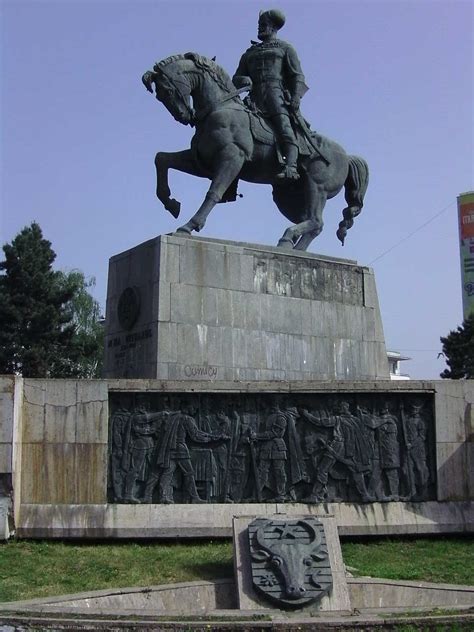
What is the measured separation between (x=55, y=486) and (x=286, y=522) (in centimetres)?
332

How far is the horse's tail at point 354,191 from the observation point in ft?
55.9

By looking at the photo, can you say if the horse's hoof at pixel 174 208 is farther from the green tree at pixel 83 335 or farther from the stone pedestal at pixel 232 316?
the green tree at pixel 83 335

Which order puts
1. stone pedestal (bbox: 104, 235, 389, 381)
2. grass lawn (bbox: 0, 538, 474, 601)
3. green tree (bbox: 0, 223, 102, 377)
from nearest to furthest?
1. grass lawn (bbox: 0, 538, 474, 601)
2. stone pedestal (bbox: 104, 235, 389, 381)
3. green tree (bbox: 0, 223, 102, 377)

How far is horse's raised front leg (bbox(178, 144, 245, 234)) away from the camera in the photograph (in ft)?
47.5

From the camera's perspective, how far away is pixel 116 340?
46.8ft

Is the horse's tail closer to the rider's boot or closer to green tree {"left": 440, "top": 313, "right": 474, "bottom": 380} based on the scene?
the rider's boot

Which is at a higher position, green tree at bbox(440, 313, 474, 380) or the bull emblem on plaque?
green tree at bbox(440, 313, 474, 380)

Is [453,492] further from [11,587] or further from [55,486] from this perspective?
[11,587]

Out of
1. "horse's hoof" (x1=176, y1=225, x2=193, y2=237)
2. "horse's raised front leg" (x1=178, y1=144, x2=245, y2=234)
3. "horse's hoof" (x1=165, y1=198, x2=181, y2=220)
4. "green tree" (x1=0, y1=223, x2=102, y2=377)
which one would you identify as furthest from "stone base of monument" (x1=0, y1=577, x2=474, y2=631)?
"green tree" (x1=0, y1=223, x2=102, y2=377)

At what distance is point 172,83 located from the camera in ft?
47.5

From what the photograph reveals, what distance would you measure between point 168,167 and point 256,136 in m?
1.54

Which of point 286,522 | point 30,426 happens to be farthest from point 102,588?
point 30,426

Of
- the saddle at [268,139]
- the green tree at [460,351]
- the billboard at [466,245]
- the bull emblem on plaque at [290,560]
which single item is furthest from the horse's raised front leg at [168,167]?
the billboard at [466,245]

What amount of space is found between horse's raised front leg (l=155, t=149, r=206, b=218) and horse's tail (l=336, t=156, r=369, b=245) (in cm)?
320
